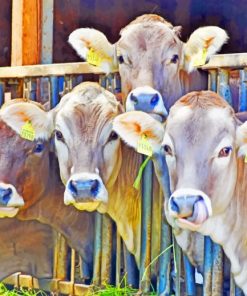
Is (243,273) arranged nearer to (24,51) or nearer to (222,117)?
(222,117)

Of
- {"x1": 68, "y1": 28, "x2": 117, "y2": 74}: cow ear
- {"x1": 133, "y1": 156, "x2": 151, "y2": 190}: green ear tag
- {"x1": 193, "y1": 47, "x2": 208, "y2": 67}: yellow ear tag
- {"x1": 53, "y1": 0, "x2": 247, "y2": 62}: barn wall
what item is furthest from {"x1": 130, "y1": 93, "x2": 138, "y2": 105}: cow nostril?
{"x1": 53, "y1": 0, "x2": 247, "y2": 62}: barn wall

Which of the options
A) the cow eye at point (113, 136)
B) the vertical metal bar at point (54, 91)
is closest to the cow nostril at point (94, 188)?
the cow eye at point (113, 136)

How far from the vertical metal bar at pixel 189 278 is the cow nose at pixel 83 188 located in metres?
0.73

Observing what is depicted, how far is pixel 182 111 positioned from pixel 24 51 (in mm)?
2229

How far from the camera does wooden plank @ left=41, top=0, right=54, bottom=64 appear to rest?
6.05 m

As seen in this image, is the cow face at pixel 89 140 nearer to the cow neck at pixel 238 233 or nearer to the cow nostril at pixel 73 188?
the cow nostril at pixel 73 188

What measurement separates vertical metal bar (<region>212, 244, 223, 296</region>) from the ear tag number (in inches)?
59.3

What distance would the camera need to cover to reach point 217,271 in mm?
4504

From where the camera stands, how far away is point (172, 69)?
5.04 m

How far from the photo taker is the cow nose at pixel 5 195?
15.8 feet

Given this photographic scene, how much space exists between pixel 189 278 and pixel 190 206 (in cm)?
101

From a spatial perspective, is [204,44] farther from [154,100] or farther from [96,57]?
[96,57]

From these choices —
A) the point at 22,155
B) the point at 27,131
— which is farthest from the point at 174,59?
the point at 22,155

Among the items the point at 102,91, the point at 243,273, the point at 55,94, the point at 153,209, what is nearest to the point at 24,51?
the point at 55,94
